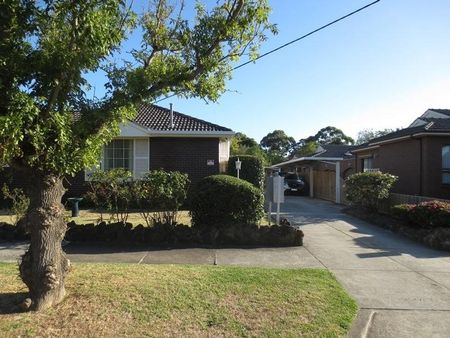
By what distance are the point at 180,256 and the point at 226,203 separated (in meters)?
2.27

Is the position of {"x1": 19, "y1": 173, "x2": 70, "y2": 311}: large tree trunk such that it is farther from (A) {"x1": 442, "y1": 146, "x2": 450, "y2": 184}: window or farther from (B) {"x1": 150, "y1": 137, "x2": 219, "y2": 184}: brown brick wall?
(A) {"x1": 442, "y1": 146, "x2": 450, "y2": 184}: window

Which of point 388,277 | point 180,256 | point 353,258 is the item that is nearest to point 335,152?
point 353,258

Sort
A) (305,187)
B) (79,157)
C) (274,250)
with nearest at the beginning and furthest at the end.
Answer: (79,157) < (274,250) < (305,187)

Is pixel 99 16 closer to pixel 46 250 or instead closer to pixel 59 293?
pixel 46 250

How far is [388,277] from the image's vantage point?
8352mm

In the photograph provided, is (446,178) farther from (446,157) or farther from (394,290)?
(394,290)

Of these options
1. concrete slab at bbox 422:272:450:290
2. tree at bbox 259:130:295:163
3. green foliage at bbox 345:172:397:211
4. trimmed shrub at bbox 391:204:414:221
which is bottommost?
concrete slab at bbox 422:272:450:290

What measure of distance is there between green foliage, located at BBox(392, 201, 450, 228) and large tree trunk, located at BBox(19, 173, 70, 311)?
10.1m

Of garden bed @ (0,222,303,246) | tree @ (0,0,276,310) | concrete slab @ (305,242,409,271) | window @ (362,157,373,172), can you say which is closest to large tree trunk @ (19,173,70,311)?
tree @ (0,0,276,310)

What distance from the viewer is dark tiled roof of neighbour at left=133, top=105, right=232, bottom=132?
20.5m

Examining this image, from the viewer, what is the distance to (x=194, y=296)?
660 centimetres

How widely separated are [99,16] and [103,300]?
3.52 metres

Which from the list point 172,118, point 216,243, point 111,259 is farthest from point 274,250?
point 172,118

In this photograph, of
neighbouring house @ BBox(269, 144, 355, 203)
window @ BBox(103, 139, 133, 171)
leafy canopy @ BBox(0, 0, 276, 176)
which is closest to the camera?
leafy canopy @ BBox(0, 0, 276, 176)
